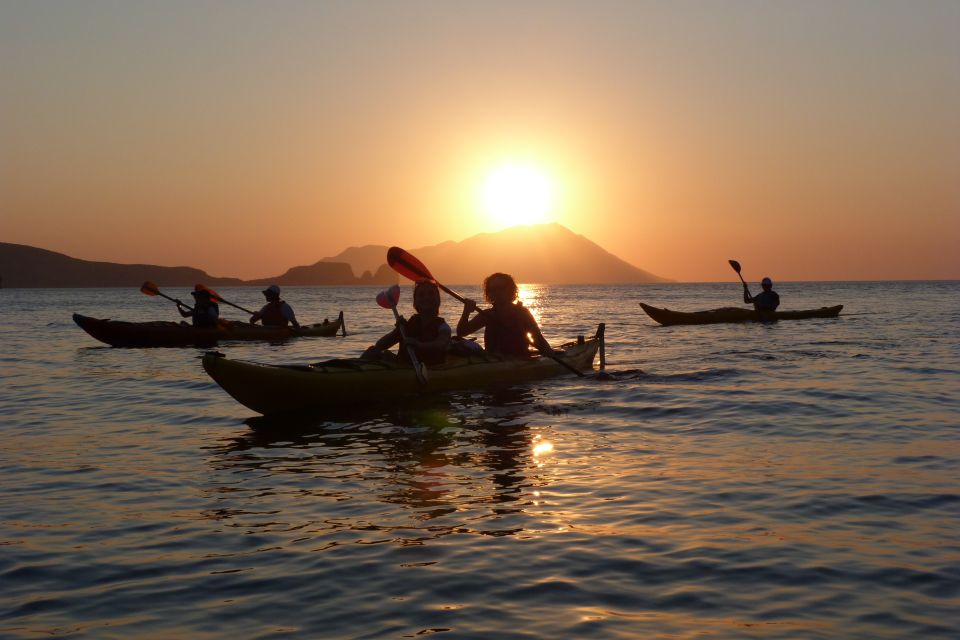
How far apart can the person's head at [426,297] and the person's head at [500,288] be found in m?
1.16

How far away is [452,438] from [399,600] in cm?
541

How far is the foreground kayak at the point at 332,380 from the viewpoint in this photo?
1108 cm

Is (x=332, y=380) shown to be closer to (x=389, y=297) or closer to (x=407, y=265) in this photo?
(x=389, y=297)

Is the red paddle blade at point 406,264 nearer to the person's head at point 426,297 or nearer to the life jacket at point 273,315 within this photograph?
the person's head at point 426,297

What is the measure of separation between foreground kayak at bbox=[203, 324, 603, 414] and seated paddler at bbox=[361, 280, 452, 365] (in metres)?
0.22

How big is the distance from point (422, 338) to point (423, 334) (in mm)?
77

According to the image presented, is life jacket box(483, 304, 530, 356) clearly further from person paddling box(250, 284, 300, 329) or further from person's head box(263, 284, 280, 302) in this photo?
person paddling box(250, 284, 300, 329)

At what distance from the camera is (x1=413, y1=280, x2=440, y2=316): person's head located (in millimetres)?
11969

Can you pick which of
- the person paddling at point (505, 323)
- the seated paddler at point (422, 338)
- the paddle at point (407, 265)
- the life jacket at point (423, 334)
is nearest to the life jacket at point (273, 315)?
the paddle at point (407, 265)

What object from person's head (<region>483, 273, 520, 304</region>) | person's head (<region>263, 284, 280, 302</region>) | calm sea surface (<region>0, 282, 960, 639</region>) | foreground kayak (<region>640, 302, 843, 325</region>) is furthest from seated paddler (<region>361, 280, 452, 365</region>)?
foreground kayak (<region>640, 302, 843, 325</region>)

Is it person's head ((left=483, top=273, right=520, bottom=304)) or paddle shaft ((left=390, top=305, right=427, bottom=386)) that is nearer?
paddle shaft ((left=390, top=305, right=427, bottom=386))

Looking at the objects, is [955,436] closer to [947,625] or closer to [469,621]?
[947,625]

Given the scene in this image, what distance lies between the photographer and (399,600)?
469cm

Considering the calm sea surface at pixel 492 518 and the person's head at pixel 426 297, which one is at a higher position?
the person's head at pixel 426 297
